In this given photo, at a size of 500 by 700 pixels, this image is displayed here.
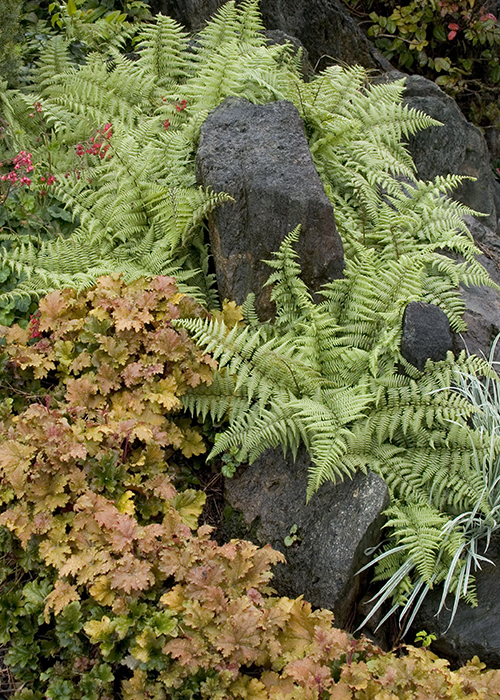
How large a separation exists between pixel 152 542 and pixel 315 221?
201cm

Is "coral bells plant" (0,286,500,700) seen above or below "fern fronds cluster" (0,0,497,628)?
below

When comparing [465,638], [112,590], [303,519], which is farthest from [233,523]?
[465,638]

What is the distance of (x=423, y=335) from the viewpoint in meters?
3.39

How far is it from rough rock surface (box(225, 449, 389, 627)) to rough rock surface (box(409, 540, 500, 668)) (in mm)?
362

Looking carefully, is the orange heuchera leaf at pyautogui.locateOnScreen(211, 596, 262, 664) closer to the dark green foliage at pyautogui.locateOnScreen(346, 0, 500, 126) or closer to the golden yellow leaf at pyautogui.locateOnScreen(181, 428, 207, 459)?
the golden yellow leaf at pyautogui.locateOnScreen(181, 428, 207, 459)

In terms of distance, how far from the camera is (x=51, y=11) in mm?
5199

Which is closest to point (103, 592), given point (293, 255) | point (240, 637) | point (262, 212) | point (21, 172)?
point (240, 637)

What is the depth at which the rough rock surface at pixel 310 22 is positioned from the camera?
5500 mm

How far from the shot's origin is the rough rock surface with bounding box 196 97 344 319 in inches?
142

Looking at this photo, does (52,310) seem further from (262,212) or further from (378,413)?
(378,413)

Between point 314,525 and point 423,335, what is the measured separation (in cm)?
117

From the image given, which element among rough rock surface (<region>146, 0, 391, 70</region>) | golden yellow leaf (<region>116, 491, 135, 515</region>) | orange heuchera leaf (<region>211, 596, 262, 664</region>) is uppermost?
rough rock surface (<region>146, 0, 391, 70</region>)

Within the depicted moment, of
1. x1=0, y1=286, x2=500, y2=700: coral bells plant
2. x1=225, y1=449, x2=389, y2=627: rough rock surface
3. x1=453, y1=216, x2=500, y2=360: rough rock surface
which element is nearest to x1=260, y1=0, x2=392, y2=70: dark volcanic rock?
x1=453, y1=216, x2=500, y2=360: rough rock surface

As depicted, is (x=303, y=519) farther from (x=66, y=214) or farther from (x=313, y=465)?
(x=66, y=214)
